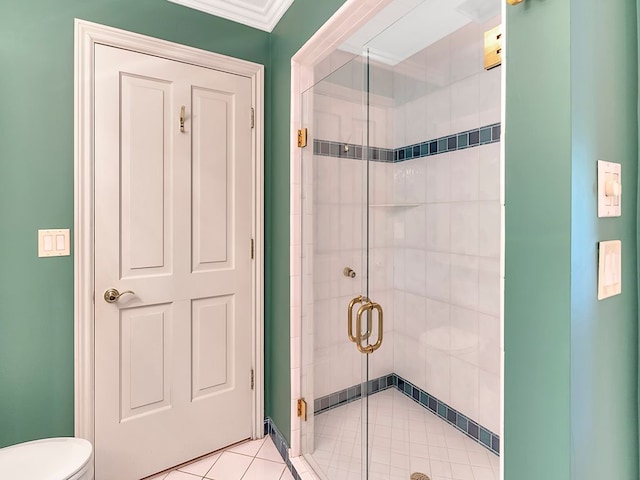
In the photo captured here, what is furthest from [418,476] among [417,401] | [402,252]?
[402,252]

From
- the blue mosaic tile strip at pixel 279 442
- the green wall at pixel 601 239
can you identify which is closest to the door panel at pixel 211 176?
the blue mosaic tile strip at pixel 279 442

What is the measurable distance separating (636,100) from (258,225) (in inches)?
64.5

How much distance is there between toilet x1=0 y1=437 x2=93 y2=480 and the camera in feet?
3.87

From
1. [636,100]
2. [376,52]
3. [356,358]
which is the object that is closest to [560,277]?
[636,100]

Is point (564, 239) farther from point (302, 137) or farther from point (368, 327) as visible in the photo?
point (302, 137)

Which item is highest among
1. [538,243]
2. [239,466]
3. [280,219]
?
[280,219]

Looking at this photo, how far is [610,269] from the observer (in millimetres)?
772

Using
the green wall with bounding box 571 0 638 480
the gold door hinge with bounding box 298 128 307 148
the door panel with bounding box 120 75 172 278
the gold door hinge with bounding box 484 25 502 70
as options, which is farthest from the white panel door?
the green wall with bounding box 571 0 638 480

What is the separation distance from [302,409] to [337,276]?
2.36ft

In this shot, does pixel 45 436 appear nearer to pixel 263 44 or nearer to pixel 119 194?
pixel 119 194

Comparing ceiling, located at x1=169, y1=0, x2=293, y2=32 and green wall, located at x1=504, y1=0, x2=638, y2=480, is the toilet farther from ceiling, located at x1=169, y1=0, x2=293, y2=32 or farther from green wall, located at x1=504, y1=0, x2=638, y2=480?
ceiling, located at x1=169, y1=0, x2=293, y2=32

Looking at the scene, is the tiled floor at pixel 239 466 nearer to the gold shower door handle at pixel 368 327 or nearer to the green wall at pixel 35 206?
the green wall at pixel 35 206

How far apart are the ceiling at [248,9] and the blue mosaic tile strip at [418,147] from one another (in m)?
0.78

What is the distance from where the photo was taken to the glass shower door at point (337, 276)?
1672mm
